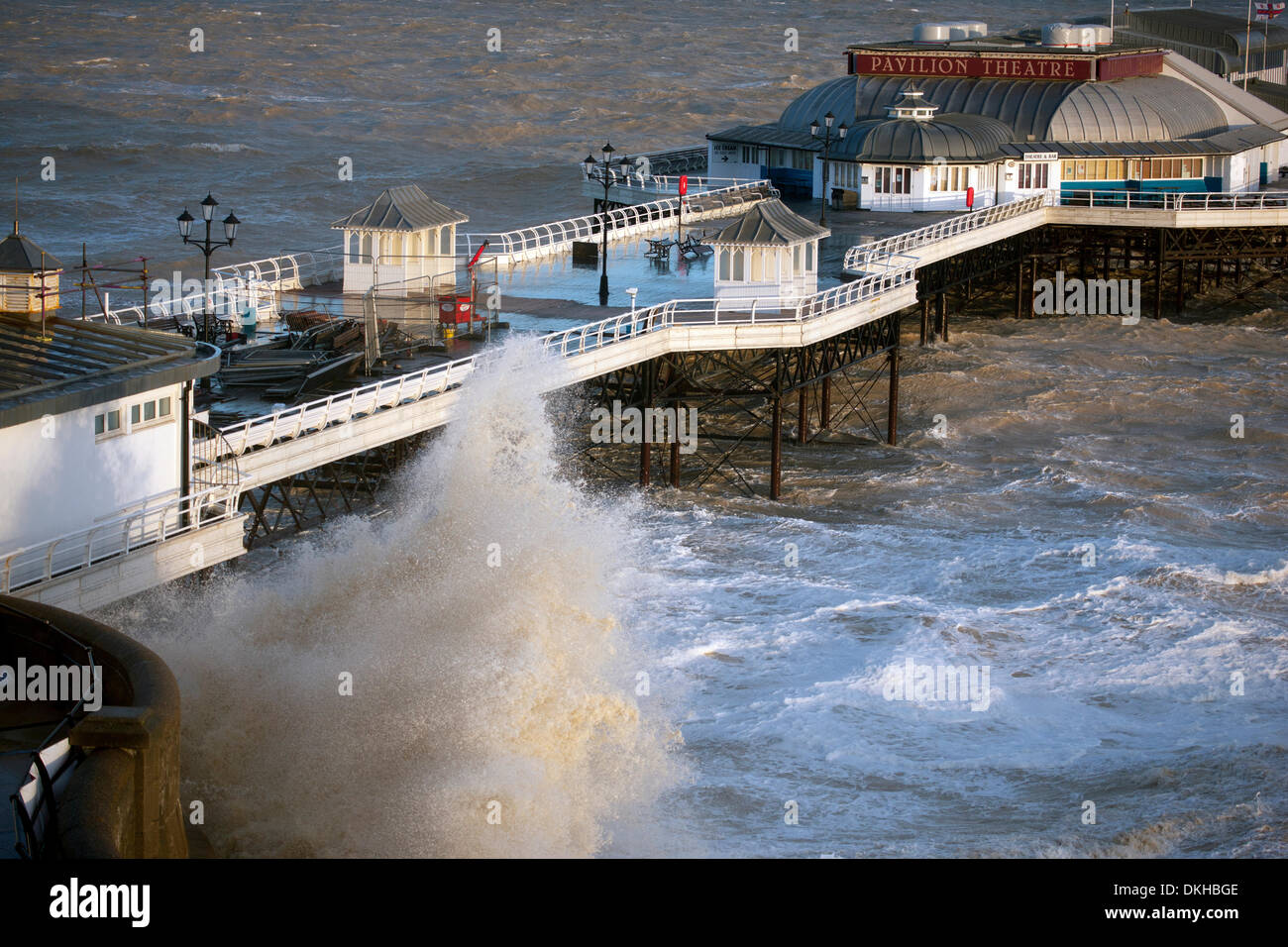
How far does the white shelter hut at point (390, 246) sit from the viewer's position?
3341 centimetres

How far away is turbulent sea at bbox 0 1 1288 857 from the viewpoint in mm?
18875

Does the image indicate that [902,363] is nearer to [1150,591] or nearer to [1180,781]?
[1150,591]

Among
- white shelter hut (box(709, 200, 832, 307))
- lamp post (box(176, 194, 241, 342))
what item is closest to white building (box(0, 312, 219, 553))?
lamp post (box(176, 194, 241, 342))

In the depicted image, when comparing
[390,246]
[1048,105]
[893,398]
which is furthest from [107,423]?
[1048,105]

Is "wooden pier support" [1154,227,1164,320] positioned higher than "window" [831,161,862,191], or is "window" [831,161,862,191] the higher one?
"window" [831,161,862,191]

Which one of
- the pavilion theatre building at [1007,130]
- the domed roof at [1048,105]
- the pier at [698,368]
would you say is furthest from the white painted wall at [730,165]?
the pier at [698,368]

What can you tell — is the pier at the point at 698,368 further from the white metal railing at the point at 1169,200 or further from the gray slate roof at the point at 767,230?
the gray slate roof at the point at 767,230

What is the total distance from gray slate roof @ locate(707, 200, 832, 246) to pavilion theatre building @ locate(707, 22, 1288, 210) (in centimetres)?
1209

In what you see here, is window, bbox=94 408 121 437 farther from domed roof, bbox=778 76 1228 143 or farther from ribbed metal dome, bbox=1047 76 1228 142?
ribbed metal dome, bbox=1047 76 1228 142

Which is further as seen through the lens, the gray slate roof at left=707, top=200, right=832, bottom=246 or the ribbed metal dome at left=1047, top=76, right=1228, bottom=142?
the ribbed metal dome at left=1047, top=76, right=1228, bottom=142

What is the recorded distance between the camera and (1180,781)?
2055cm

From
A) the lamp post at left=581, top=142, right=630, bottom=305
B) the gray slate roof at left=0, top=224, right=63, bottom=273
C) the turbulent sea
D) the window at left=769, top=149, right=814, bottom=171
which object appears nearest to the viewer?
the turbulent sea

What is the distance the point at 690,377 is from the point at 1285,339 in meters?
22.9

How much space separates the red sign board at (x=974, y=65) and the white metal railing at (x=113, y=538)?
37.8m
